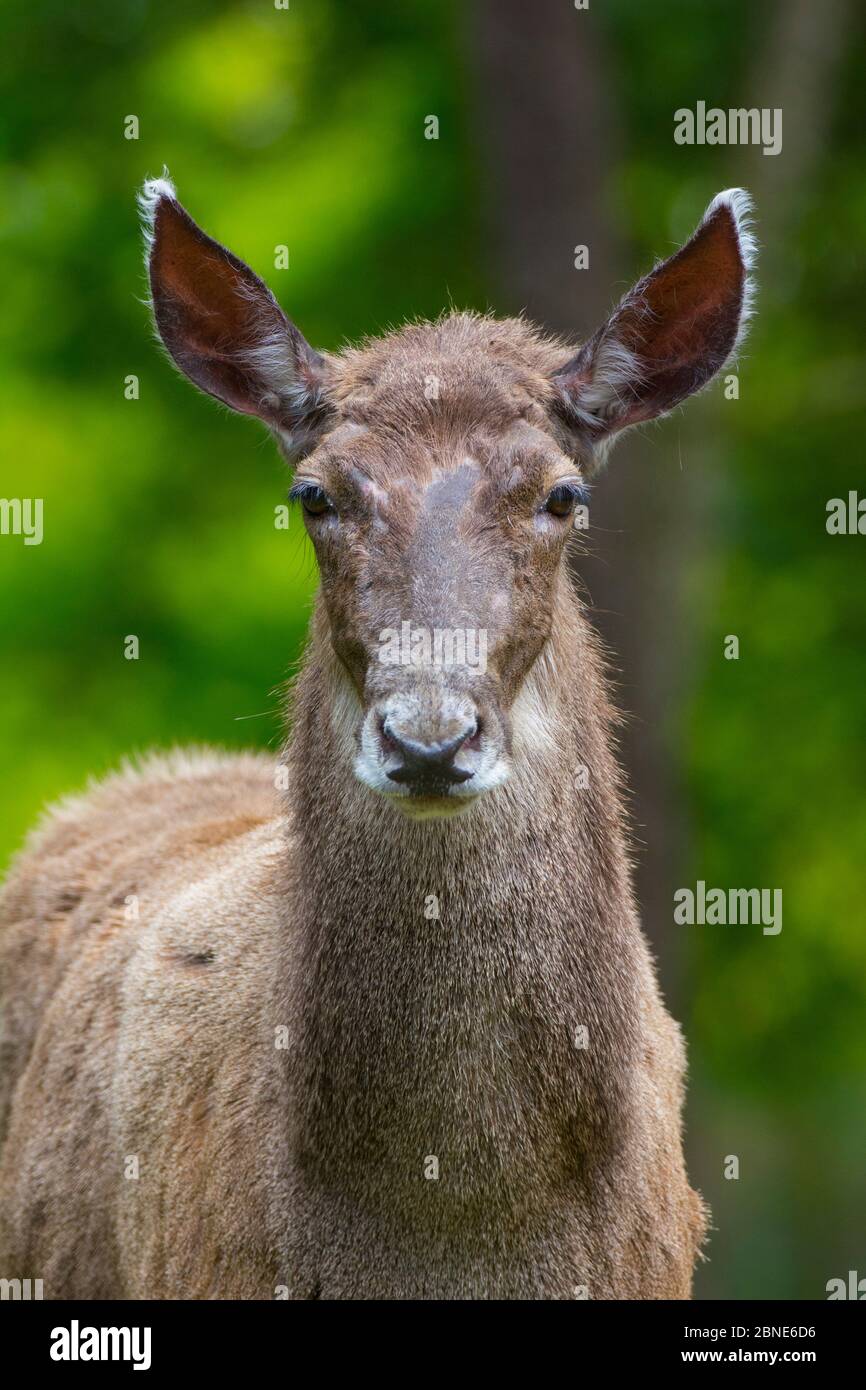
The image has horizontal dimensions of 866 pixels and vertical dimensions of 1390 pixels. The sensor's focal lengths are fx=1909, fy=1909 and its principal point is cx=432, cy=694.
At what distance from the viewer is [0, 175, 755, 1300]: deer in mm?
6445

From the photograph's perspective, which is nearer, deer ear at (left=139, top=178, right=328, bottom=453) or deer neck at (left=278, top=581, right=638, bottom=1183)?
deer neck at (left=278, top=581, right=638, bottom=1183)

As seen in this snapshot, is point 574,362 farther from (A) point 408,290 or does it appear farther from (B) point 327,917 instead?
(A) point 408,290

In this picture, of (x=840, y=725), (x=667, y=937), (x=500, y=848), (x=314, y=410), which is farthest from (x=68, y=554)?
(x=500, y=848)

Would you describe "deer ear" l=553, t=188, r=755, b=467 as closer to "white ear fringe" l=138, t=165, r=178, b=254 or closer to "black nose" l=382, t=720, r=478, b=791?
"white ear fringe" l=138, t=165, r=178, b=254

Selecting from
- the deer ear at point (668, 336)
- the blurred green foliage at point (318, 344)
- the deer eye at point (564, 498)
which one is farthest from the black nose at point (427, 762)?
the blurred green foliage at point (318, 344)

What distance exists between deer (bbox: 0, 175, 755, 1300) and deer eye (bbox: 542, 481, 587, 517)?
1 cm

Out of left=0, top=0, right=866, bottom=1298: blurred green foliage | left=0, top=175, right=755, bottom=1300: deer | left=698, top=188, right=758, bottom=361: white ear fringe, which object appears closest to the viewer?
left=0, top=175, right=755, bottom=1300: deer

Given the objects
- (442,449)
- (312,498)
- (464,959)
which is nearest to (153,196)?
(312,498)

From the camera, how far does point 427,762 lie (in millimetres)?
5871

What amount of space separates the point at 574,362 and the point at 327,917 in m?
2.36

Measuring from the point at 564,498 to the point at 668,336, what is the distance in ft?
3.40

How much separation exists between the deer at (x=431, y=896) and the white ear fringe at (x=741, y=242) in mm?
18

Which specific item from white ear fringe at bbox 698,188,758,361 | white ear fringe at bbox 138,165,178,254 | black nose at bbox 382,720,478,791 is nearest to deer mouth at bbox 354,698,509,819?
black nose at bbox 382,720,478,791

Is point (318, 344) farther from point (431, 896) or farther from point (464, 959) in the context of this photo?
point (464, 959)
